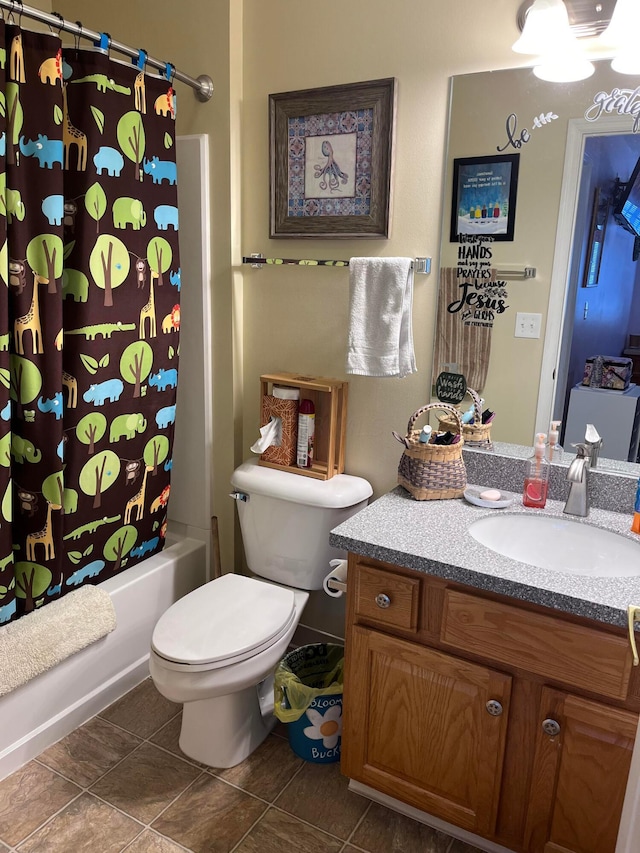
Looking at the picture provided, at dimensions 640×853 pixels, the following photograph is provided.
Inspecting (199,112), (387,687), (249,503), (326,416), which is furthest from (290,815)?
(199,112)

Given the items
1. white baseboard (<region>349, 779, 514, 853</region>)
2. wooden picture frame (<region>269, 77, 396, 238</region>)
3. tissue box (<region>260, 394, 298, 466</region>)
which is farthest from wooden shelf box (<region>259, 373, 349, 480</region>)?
white baseboard (<region>349, 779, 514, 853</region>)

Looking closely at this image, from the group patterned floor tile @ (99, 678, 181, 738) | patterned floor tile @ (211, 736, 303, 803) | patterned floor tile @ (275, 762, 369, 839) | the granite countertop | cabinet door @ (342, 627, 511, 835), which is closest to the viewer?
the granite countertop

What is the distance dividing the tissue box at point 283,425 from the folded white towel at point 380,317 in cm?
30

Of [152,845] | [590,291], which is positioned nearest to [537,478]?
[590,291]

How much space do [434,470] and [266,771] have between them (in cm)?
100

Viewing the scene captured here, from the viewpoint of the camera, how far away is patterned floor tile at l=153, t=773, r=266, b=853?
1.69 metres

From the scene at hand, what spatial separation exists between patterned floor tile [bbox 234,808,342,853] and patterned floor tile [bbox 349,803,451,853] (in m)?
0.07

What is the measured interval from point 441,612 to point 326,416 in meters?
0.85

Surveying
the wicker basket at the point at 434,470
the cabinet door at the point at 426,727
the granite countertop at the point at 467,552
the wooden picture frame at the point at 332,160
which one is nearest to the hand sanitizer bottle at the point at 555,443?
the granite countertop at the point at 467,552

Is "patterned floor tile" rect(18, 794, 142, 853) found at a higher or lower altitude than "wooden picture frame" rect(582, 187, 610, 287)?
lower

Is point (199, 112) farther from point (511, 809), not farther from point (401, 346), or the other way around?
point (511, 809)

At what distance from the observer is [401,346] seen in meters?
1.93

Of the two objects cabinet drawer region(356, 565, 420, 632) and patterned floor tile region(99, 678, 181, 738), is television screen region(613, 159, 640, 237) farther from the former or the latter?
patterned floor tile region(99, 678, 181, 738)

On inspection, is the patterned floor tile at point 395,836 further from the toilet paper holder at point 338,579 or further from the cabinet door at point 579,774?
the toilet paper holder at point 338,579
